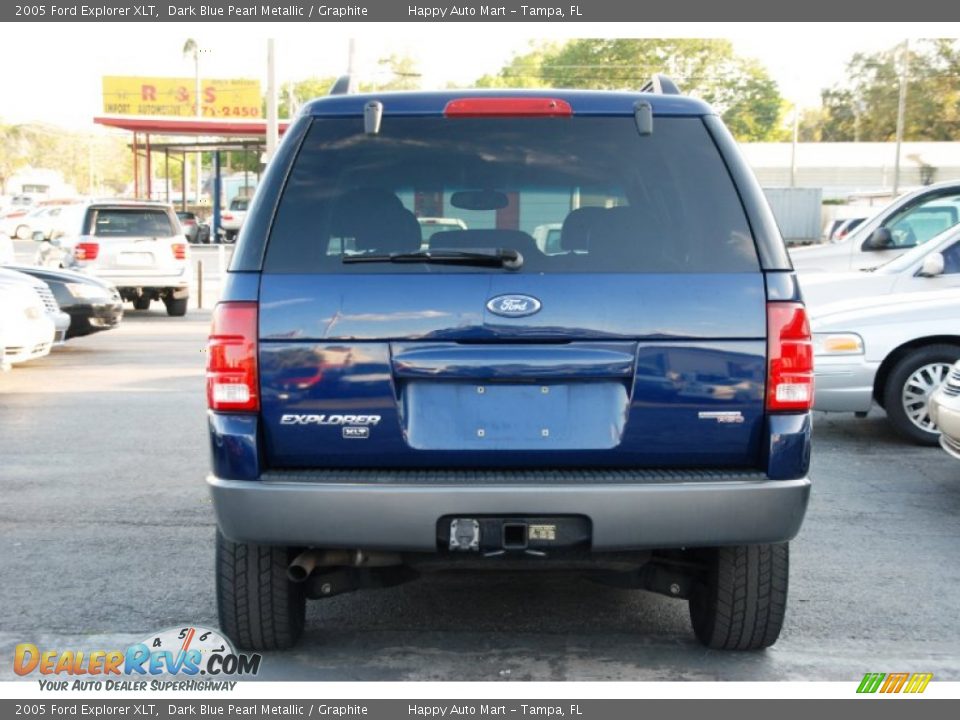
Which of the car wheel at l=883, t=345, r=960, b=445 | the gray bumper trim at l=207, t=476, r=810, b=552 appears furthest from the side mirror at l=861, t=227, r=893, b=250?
the gray bumper trim at l=207, t=476, r=810, b=552

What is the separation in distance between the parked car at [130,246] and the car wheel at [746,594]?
50.4ft

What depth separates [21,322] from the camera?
11.4 meters

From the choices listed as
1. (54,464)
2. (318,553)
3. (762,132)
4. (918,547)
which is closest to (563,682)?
(318,553)

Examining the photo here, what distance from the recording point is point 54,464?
827 centimetres

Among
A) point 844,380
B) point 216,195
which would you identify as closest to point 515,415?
point 844,380

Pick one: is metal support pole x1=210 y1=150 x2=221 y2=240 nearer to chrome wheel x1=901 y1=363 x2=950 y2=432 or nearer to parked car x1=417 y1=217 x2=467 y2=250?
chrome wheel x1=901 y1=363 x2=950 y2=432

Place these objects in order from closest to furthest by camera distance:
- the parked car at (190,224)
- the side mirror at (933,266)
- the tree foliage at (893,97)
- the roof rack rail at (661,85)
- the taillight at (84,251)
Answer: the roof rack rail at (661,85) → the side mirror at (933,266) → the taillight at (84,251) → the parked car at (190,224) → the tree foliage at (893,97)

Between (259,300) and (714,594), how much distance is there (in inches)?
75.7

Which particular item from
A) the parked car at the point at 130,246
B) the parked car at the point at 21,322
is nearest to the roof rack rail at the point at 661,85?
the parked car at the point at 21,322

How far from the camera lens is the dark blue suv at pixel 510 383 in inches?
155

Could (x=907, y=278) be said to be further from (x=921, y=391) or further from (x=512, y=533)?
(x=512, y=533)

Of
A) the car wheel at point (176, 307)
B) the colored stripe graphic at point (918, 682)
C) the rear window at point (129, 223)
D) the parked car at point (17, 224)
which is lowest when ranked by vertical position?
the parked car at point (17, 224)

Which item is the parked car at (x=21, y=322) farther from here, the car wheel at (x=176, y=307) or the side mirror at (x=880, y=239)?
the side mirror at (x=880, y=239)

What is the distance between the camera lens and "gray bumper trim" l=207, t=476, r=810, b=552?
153 inches
